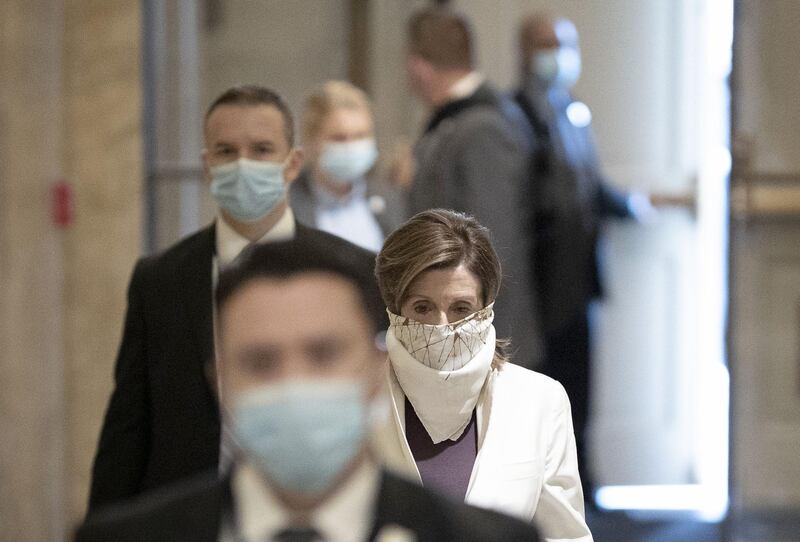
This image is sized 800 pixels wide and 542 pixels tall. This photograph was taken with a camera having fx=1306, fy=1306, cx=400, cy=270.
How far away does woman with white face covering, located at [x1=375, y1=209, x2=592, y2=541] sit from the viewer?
243 cm

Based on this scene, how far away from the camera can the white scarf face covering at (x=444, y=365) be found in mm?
2475

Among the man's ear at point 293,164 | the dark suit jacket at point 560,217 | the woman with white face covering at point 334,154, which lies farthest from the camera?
the dark suit jacket at point 560,217

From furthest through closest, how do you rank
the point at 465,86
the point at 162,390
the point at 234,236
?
the point at 465,86
the point at 234,236
the point at 162,390

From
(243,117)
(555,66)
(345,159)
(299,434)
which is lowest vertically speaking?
(299,434)

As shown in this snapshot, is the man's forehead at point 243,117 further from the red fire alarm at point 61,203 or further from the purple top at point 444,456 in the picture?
the red fire alarm at point 61,203

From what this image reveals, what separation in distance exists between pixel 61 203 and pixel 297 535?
14.6 feet

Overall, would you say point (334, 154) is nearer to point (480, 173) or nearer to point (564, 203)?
point (480, 173)

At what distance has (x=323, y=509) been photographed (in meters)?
1.42

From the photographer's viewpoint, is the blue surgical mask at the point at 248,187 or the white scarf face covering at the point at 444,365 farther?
the blue surgical mask at the point at 248,187

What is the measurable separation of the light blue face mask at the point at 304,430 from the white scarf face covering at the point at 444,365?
1010 millimetres

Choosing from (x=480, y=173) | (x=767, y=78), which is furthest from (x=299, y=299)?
(x=767, y=78)

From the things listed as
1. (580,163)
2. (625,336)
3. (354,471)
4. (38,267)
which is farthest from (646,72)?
(354,471)

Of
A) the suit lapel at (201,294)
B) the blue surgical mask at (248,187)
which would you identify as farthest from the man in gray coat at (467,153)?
the suit lapel at (201,294)

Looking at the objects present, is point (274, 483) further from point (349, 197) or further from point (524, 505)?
point (349, 197)
